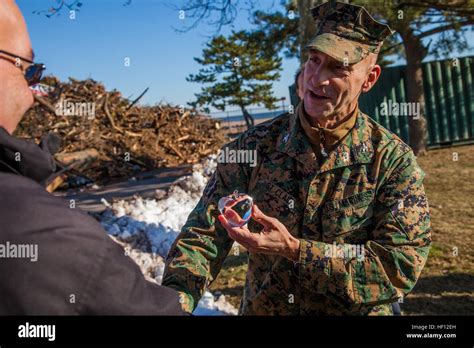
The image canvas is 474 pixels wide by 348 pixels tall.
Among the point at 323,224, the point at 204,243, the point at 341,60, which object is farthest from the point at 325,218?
the point at 341,60

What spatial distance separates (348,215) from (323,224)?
0.37ft

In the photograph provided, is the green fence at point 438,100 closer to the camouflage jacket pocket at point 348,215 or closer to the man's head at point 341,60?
the man's head at point 341,60

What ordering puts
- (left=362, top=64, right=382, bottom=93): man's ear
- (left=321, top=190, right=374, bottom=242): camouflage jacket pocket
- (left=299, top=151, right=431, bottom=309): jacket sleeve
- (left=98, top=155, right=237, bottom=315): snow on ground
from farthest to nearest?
(left=98, top=155, right=237, bottom=315): snow on ground < (left=362, top=64, right=382, bottom=93): man's ear < (left=321, top=190, right=374, bottom=242): camouflage jacket pocket < (left=299, top=151, right=431, bottom=309): jacket sleeve

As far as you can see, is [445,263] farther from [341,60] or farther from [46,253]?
[46,253]

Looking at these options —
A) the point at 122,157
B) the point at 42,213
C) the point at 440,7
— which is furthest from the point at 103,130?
the point at 42,213

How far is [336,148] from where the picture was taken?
2.06 meters

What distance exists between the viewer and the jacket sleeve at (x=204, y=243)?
6.31 ft

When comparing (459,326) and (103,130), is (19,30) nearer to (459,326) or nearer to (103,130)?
(459,326)

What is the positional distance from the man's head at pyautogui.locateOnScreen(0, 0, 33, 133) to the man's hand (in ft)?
2.71

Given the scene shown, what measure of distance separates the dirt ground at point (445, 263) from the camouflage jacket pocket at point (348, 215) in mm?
2222

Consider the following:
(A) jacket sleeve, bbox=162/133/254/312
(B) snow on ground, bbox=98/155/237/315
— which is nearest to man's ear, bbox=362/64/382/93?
(A) jacket sleeve, bbox=162/133/254/312

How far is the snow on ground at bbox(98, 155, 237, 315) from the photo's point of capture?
539cm

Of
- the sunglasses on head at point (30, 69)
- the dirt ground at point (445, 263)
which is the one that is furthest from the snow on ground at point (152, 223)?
the sunglasses on head at point (30, 69)

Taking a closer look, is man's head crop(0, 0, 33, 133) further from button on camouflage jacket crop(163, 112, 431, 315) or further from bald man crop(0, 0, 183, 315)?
button on camouflage jacket crop(163, 112, 431, 315)
